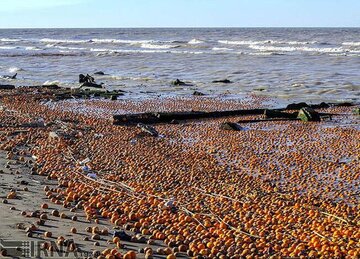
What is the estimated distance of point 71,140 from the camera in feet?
54.2

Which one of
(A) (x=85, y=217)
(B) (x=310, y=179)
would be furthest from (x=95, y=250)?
(B) (x=310, y=179)

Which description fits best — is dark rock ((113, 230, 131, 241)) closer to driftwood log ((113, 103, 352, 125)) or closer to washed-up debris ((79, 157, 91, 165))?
washed-up debris ((79, 157, 91, 165))

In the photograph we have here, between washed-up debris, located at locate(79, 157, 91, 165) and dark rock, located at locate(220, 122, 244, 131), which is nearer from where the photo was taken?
washed-up debris, located at locate(79, 157, 91, 165)

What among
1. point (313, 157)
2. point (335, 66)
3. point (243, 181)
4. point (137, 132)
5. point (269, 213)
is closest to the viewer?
point (269, 213)

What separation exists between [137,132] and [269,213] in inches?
358

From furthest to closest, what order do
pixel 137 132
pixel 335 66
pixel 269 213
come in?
pixel 335 66
pixel 137 132
pixel 269 213

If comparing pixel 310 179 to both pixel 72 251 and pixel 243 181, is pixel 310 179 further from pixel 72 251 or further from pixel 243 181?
pixel 72 251

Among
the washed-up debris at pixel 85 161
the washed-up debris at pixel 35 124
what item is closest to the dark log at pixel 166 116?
the washed-up debris at pixel 35 124

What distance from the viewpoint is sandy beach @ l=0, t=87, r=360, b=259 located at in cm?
807

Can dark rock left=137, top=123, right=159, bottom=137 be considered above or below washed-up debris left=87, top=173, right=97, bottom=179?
below

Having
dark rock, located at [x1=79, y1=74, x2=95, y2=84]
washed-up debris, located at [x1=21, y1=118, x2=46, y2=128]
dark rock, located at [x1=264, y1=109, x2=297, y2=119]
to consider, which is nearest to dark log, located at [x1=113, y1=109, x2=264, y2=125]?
dark rock, located at [x1=264, y1=109, x2=297, y2=119]

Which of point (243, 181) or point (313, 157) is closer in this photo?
point (243, 181)

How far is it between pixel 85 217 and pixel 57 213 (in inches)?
18.7

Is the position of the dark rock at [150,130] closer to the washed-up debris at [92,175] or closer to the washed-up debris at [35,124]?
the washed-up debris at [35,124]
